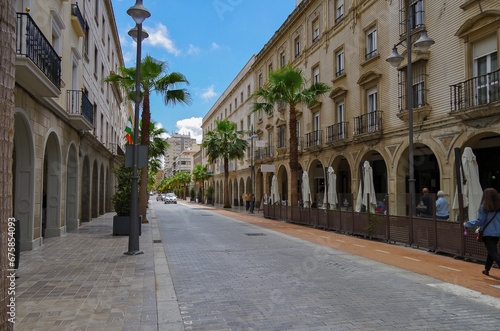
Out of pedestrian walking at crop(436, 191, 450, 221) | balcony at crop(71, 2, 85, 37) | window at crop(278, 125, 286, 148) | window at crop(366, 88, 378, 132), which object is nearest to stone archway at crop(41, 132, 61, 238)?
balcony at crop(71, 2, 85, 37)

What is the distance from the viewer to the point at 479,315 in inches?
202

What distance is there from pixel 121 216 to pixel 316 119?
1582 centimetres

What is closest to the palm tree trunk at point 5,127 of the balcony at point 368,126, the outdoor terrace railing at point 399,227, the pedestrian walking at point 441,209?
the outdoor terrace railing at point 399,227

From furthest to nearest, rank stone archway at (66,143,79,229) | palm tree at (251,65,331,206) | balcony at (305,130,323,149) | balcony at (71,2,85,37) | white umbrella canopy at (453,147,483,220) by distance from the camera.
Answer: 1. balcony at (305,130,323,149)
2. palm tree at (251,65,331,206)
3. stone archway at (66,143,79,229)
4. balcony at (71,2,85,37)
5. white umbrella canopy at (453,147,483,220)

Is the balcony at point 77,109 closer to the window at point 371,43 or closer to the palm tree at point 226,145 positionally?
the window at point 371,43

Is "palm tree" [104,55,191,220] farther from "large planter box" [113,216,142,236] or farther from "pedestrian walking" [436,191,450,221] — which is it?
"pedestrian walking" [436,191,450,221]

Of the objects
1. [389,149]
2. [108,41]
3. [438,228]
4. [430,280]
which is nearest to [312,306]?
[430,280]

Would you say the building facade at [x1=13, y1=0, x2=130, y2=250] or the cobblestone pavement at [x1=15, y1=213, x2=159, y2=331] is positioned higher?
the building facade at [x1=13, y1=0, x2=130, y2=250]

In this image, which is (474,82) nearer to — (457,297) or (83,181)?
(457,297)

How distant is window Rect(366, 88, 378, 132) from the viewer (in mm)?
19312

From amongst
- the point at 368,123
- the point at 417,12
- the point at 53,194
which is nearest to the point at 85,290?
the point at 53,194

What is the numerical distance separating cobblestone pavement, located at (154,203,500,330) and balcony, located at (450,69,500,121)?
7.05 m

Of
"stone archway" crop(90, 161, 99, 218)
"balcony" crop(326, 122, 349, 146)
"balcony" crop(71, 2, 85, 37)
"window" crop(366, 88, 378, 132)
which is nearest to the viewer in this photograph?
"balcony" crop(71, 2, 85, 37)

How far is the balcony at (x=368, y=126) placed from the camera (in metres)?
18.8
